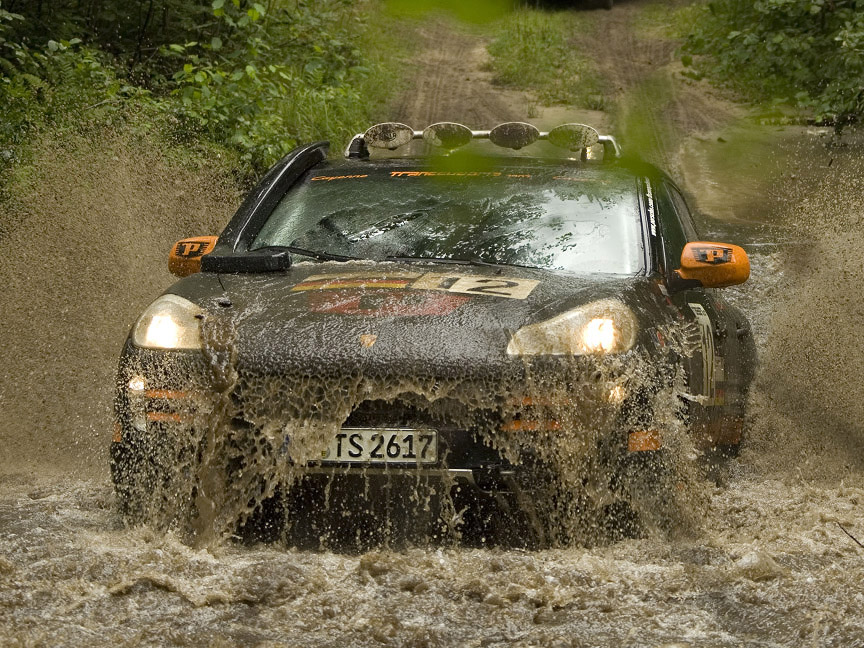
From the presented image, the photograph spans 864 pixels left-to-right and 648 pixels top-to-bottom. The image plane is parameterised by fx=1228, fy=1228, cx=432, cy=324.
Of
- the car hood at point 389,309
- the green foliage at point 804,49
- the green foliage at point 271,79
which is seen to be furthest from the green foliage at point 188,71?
the car hood at point 389,309

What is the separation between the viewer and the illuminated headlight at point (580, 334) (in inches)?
147

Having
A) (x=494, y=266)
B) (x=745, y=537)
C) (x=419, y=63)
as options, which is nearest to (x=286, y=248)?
(x=494, y=266)

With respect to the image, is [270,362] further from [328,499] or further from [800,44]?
[800,44]

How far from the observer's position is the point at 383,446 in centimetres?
366

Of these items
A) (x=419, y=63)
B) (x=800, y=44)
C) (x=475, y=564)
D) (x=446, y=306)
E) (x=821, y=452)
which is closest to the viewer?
(x=475, y=564)

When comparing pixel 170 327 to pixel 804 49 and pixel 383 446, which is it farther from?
pixel 804 49

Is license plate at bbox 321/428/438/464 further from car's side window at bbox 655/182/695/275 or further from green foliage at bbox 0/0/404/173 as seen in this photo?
green foliage at bbox 0/0/404/173

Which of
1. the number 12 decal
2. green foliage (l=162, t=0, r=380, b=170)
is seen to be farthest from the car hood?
green foliage (l=162, t=0, r=380, b=170)

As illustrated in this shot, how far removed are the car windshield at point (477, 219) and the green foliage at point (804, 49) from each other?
24.8 feet

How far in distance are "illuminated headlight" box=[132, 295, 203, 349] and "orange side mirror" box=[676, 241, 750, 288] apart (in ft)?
5.98

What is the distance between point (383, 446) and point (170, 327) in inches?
33.8

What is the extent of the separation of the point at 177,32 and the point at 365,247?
8.58 m

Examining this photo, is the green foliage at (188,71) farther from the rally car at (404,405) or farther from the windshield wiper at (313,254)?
the rally car at (404,405)

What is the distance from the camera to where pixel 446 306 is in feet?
13.1
